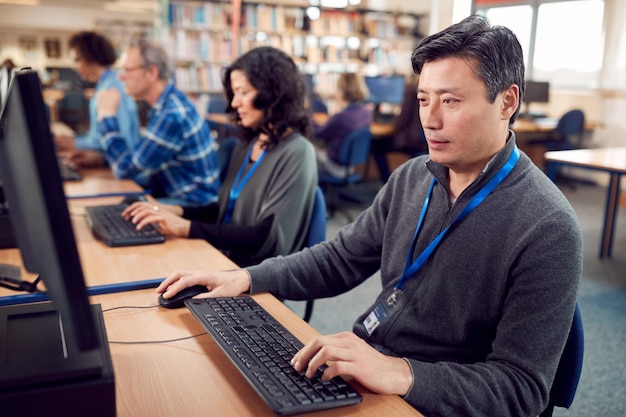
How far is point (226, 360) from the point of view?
1027 millimetres

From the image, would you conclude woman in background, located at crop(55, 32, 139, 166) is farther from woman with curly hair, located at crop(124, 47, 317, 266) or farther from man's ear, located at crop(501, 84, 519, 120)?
man's ear, located at crop(501, 84, 519, 120)

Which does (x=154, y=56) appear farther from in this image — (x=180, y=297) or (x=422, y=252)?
(x=422, y=252)

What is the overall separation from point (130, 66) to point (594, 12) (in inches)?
248

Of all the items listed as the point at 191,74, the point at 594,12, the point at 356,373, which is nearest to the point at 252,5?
the point at 191,74

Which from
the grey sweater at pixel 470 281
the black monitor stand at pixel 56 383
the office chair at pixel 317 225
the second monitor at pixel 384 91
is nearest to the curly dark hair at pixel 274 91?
the office chair at pixel 317 225

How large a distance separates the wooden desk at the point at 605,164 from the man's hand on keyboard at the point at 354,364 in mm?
3151

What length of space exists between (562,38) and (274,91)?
22.2 feet

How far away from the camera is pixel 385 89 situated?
21.6 feet

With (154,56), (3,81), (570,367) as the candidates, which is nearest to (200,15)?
(154,56)

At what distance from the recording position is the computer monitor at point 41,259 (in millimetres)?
630

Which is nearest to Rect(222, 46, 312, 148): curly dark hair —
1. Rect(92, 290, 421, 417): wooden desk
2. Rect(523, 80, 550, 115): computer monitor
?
Rect(92, 290, 421, 417): wooden desk

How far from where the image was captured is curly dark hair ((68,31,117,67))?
389cm

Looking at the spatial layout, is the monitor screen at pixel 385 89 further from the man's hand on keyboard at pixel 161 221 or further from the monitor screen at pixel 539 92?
the man's hand on keyboard at pixel 161 221

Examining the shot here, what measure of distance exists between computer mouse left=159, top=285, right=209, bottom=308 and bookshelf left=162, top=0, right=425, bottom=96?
502 cm
